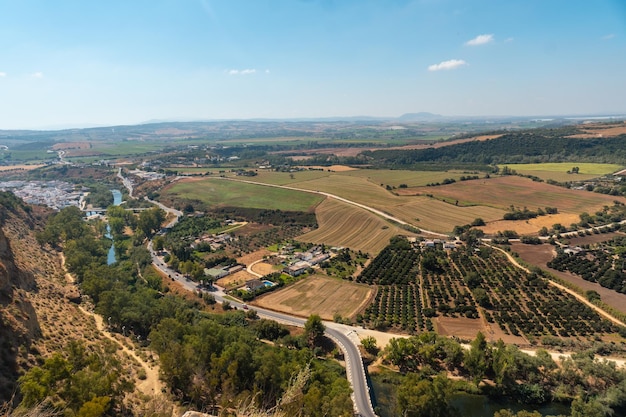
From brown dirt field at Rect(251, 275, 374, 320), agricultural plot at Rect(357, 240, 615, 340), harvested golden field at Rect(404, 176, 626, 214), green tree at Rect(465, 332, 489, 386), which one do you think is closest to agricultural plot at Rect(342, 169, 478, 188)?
harvested golden field at Rect(404, 176, 626, 214)

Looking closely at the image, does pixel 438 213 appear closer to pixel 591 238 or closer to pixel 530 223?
pixel 530 223

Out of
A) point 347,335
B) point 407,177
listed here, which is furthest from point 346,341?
point 407,177

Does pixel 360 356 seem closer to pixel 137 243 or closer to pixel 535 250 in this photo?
pixel 535 250

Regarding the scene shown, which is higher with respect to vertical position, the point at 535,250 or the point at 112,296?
the point at 112,296

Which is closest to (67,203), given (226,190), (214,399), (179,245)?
(226,190)

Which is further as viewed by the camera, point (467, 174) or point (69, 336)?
point (467, 174)

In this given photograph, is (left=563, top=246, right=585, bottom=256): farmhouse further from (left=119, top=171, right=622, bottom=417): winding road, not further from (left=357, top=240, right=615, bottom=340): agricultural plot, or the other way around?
(left=357, top=240, right=615, bottom=340): agricultural plot

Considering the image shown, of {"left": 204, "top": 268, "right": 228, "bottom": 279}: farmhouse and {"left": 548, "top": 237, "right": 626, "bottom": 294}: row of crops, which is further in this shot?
{"left": 204, "top": 268, "right": 228, "bottom": 279}: farmhouse

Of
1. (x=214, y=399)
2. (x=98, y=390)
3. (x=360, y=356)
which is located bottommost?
(x=360, y=356)
